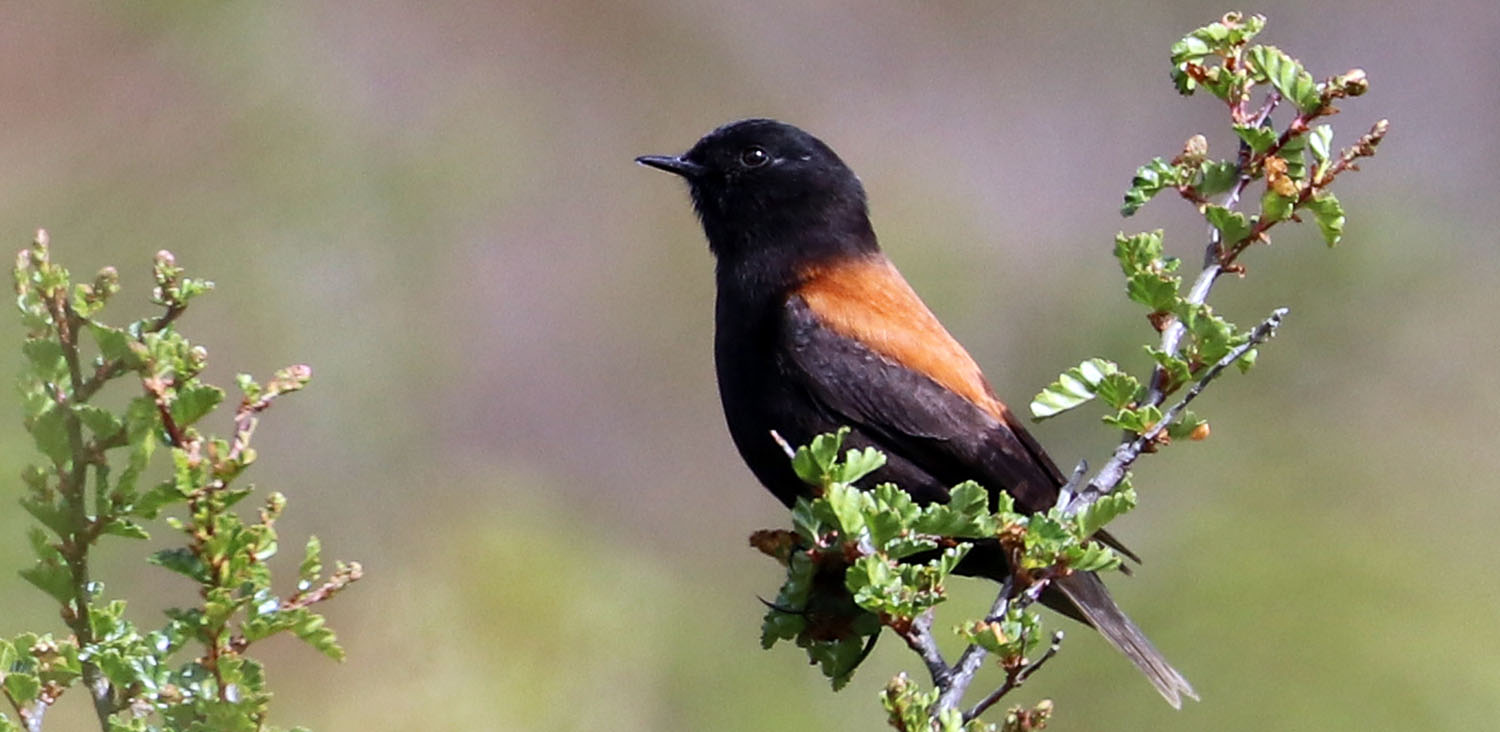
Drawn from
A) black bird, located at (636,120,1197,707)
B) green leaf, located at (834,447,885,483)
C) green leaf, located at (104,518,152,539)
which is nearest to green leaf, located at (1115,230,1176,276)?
green leaf, located at (834,447,885,483)

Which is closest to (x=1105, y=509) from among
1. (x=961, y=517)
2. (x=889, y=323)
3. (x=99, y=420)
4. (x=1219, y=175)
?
(x=961, y=517)

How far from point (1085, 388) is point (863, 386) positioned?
161 centimetres

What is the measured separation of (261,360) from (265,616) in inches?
206

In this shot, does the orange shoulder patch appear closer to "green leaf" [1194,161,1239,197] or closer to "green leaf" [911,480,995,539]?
"green leaf" [1194,161,1239,197]

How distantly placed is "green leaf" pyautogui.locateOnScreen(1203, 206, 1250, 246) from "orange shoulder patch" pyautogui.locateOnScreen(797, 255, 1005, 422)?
4.94ft

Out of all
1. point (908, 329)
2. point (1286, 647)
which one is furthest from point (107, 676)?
point (1286, 647)

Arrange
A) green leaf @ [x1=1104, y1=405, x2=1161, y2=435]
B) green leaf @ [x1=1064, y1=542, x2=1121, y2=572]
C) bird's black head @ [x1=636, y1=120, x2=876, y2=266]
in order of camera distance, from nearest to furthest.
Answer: green leaf @ [x1=1064, y1=542, x2=1121, y2=572] → green leaf @ [x1=1104, y1=405, x2=1161, y2=435] → bird's black head @ [x1=636, y1=120, x2=876, y2=266]

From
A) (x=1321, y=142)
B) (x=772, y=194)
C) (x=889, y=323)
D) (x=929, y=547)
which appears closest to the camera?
(x=929, y=547)

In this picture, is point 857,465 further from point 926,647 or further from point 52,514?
point 52,514

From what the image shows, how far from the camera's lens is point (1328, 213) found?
9.18ft

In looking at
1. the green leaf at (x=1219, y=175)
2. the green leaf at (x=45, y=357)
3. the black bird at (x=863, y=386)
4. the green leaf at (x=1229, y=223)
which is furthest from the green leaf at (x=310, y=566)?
the black bird at (x=863, y=386)

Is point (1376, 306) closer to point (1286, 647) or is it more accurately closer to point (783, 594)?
point (1286, 647)

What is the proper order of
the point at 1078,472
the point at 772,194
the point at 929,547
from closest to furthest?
the point at 929,547, the point at 1078,472, the point at 772,194

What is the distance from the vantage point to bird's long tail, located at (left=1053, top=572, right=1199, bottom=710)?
4012mm
